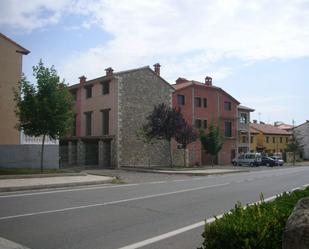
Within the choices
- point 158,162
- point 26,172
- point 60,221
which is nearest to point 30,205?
point 60,221

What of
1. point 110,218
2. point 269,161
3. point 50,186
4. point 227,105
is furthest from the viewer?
point 227,105

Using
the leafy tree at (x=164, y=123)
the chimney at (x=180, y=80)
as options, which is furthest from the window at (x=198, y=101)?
the leafy tree at (x=164, y=123)

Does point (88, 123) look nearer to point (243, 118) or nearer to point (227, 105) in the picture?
point (227, 105)

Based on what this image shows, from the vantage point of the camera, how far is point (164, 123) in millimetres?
41656

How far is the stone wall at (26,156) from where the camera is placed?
2719 centimetres

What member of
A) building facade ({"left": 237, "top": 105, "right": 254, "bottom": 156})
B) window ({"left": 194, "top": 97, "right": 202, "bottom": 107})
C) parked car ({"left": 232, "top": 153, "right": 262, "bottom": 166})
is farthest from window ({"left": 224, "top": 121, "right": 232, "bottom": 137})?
window ({"left": 194, "top": 97, "right": 202, "bottom": 107})

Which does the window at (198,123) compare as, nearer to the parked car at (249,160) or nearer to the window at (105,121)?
the parked car at (249,160)

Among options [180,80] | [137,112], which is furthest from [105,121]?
[180,80]

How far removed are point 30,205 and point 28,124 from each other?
43.2 feet

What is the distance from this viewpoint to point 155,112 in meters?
42.2

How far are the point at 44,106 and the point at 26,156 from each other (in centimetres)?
446

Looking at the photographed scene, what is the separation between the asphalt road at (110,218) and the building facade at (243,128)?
155 ft

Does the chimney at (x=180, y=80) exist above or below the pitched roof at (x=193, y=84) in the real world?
above

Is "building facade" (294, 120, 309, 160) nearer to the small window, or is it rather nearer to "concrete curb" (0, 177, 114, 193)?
the small window
